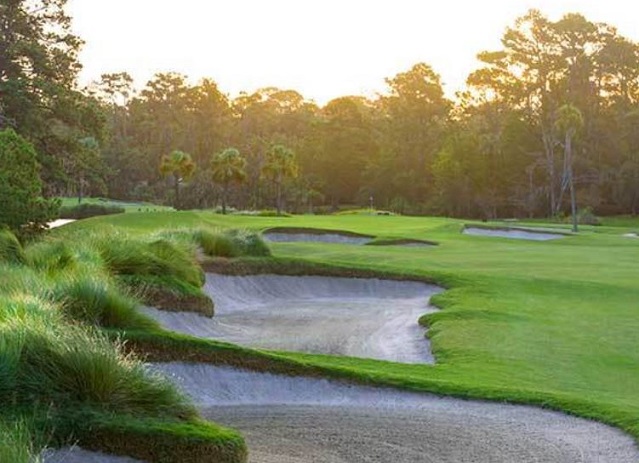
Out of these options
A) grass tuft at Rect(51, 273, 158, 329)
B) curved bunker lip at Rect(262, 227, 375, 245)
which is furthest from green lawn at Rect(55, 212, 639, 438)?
curved bunker lip at Rect(262, 227, 375, 245)

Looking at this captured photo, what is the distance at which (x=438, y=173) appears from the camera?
9344 centimetres

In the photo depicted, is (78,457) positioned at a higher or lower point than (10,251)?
lower

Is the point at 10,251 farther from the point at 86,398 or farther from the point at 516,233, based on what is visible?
the point at 516,233

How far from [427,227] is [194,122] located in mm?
72483

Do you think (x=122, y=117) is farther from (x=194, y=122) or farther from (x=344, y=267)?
(x=344, y=267)

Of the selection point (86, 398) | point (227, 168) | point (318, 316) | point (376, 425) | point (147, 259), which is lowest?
point (318, 316)

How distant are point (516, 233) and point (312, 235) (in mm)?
13910

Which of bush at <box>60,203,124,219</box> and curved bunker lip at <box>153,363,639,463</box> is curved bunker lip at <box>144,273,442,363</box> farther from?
bush at <box>60,203,124,219</box>

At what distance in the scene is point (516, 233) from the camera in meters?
51.0

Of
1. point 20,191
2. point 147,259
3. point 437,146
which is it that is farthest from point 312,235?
point 437,146

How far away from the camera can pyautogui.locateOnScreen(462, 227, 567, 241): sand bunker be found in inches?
1937

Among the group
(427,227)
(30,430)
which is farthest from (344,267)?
(427,227)

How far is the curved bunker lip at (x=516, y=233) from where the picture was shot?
49.3 metres

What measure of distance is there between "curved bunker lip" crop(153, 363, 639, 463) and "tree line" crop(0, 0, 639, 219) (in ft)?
180
